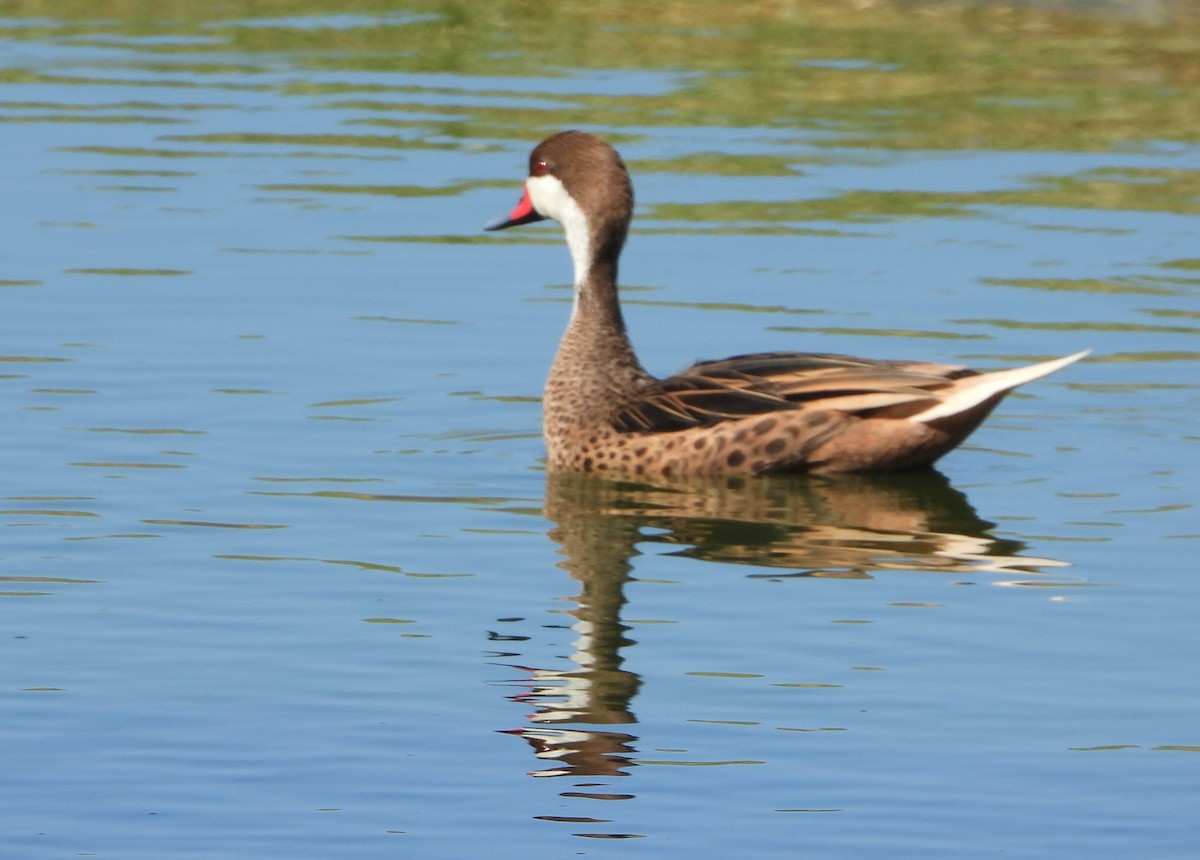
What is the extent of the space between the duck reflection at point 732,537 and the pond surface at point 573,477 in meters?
0.03

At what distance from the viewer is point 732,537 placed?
9727 mm

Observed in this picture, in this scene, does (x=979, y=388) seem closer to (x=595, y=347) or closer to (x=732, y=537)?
(x=732, y=537)

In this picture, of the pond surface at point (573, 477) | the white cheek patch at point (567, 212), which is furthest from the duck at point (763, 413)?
the white cheek patch at point (567, 212)

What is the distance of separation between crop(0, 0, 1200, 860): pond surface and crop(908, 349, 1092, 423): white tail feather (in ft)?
1.17

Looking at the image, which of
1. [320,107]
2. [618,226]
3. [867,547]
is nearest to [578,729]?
A: [867,547]

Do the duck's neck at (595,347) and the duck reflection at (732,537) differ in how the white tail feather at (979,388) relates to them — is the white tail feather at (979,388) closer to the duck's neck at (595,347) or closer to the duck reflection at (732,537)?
the duck reflection at (732,537)

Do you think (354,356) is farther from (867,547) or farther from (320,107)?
(320,107)

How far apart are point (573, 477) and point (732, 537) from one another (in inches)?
51.2

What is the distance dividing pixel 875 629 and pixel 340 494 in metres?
2.58

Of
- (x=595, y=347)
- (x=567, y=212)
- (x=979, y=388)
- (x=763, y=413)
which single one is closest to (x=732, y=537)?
(x=763, y=413)

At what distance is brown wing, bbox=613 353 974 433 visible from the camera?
412 inches

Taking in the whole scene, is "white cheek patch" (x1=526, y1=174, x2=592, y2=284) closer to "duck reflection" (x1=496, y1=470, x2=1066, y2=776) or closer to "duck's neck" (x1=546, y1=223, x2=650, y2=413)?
"duck's neck" (x1=546, y1=223, x2=650, y2=413)

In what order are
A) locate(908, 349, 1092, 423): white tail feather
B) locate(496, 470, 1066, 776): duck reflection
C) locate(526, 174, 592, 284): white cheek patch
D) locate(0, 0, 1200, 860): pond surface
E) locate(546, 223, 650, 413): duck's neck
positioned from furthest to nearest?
locate(526, 174, 592, 284): white cheek patch < locate(546, 223, 650, 413): duck's neck < locate(908, 349, 1092, 423): white tail feather < locate(496, 470, 1066, 776): duck reflection < locate(0, 0, 1200, 860): pond surface

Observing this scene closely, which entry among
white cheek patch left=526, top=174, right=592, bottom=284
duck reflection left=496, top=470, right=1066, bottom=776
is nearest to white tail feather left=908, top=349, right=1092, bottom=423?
duck reflection left=496, top=470, right=1066, bottom=776
